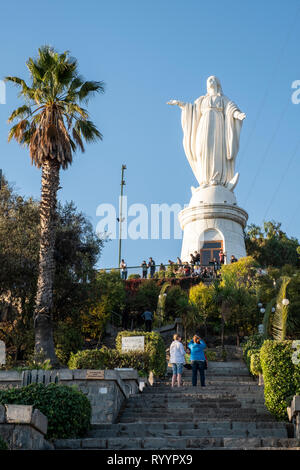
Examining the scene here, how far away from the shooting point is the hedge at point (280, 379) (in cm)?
1105

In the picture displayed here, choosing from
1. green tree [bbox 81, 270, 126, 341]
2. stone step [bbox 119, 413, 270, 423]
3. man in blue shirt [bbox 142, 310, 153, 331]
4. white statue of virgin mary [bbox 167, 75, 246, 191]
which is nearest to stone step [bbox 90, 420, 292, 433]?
stone step [bbox 119, 413, 270, 423]

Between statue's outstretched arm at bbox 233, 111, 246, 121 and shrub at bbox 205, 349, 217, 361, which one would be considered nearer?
shrub at bbox 205, 349, 217, 361

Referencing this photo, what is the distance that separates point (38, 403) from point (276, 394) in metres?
4.35

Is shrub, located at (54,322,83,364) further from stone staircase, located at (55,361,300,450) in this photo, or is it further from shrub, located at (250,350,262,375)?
shrub, located at (250,350,262,375)

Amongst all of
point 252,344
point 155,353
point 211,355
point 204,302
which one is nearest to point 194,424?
point 155,353

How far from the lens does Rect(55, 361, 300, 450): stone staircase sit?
895 centimetres

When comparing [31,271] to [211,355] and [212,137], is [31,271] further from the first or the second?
[212,137]

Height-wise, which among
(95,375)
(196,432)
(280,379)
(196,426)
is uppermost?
(95,375)

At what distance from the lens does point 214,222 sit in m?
38.4

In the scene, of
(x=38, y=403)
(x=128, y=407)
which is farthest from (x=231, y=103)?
(x=38, y=403)

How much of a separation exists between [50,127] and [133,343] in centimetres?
841

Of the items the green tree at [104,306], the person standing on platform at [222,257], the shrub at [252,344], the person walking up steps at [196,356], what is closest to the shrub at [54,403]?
the person walking up steps at [196,356]

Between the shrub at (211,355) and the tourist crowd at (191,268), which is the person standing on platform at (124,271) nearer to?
the tourist crowd at (191,268)

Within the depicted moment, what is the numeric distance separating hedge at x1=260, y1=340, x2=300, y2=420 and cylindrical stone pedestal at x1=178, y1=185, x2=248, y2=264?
2684cm
